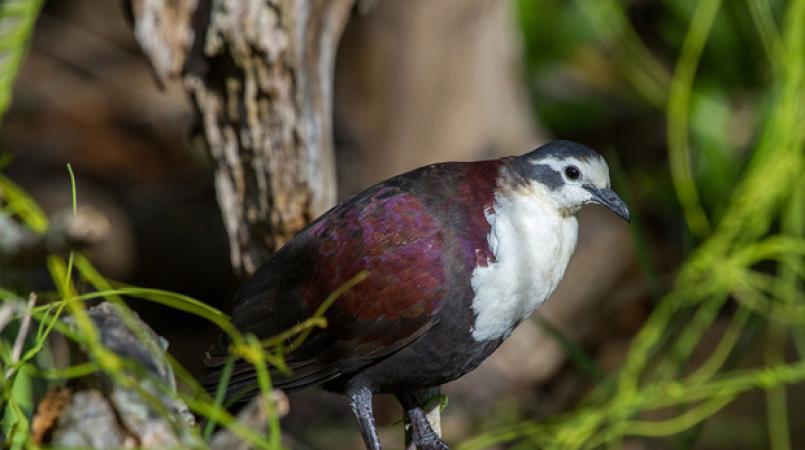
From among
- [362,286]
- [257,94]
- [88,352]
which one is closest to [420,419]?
[362,286]

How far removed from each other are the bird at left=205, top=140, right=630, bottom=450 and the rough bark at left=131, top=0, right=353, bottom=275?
28 centimetres

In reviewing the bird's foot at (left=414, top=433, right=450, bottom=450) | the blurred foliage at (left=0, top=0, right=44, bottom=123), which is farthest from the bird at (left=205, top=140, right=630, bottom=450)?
the blurred foliage at (left=0, top=0, right=44, bottom=123)

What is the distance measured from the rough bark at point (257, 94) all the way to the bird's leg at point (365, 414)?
1.49 feet

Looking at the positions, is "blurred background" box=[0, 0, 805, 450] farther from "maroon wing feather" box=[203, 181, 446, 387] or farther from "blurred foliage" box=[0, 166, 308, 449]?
"blurred foliage" box=[0, 166, 308, 449]

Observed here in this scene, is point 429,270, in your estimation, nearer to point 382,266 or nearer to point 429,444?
point 382,266

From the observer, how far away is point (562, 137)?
421 cm

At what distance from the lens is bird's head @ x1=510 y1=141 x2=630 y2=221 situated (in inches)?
74.0

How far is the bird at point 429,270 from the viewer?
184 centimetres

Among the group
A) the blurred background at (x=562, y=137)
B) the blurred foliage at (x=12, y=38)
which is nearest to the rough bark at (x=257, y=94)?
the blurred foliage at (x=12, y=38)

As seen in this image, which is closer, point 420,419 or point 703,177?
point 420,419

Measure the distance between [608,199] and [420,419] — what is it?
0.55 meters

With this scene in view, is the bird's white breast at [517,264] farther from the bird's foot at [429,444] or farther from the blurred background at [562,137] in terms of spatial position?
the blurred background at [562,137]

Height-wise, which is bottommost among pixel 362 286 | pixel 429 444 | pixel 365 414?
pixel 429 444

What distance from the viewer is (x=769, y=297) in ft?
11.5
